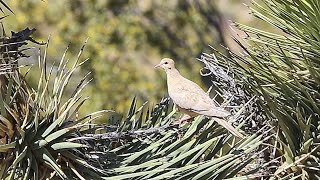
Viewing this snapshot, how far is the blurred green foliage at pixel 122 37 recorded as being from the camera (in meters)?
3.70

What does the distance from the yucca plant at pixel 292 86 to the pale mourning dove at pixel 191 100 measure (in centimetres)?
6

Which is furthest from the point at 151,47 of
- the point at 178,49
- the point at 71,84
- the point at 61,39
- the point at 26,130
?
the point at 26,130

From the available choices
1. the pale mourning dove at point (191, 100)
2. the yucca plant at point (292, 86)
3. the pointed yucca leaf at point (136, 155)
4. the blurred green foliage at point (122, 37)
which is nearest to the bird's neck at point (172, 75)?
the pale mourning dove at point (191, 100)

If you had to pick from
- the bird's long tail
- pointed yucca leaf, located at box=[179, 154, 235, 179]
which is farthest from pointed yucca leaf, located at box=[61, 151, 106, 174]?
the bird's long tail

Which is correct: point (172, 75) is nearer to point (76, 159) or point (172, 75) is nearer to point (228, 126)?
point (228, 126)

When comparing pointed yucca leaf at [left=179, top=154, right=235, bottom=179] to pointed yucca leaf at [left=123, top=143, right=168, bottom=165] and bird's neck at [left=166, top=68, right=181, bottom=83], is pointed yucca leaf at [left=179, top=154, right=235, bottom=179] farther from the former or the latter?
bird's neck at [left=166, top=68, right=181, bottom=83]

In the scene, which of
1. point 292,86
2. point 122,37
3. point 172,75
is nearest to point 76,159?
point 292,86

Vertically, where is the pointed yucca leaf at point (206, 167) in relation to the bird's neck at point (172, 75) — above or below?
below

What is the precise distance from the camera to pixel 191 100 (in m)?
1.17

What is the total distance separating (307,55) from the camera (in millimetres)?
1017

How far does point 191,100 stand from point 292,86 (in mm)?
238

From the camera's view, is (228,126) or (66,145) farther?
(228,126)

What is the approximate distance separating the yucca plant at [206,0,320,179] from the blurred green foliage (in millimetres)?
2574

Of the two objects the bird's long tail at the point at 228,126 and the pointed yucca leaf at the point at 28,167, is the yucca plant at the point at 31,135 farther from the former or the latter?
the bird's long tail at the point at 228,126
